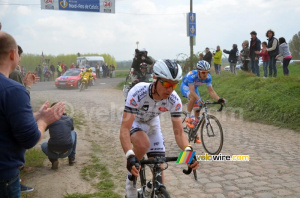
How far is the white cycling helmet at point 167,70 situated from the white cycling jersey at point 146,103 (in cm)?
41

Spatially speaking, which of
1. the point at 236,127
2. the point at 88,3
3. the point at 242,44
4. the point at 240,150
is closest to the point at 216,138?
the point at 240,150

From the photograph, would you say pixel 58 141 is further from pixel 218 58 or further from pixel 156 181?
pixel 218 58

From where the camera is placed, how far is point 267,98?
1164 centimetres

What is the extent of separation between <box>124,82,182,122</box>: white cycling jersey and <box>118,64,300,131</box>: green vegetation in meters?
6.96

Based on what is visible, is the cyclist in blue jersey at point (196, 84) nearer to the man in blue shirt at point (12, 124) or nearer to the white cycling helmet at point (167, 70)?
the white cycling helmet at point (167, 70)

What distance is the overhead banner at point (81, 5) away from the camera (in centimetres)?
2262

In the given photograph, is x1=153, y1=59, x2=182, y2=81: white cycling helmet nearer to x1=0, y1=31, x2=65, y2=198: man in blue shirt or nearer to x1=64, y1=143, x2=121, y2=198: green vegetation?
x1=0, y1=31, x2=65, y2=198: man in blue shirt

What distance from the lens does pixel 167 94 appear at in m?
3.54

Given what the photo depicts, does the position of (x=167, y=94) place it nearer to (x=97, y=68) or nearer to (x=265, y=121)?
(x=265, y=121)

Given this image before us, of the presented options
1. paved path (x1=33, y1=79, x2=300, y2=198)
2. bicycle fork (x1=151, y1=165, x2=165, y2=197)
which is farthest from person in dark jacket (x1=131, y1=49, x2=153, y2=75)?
bicycle fork (x1=151, y1=165, x2=165, y2=197)

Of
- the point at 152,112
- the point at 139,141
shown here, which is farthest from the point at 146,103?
the point at 139,141

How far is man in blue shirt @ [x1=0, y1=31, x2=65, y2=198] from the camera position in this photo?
7.40ft

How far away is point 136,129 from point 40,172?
2593mm

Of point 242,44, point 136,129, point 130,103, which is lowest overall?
point 136,129
